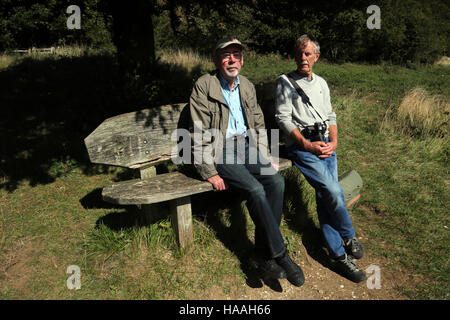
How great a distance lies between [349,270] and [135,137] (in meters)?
2.33

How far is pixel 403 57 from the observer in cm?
1773

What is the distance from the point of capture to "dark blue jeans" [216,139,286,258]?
2.83m

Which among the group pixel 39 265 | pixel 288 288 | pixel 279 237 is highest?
pixel 279 237

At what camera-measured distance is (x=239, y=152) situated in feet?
10.7

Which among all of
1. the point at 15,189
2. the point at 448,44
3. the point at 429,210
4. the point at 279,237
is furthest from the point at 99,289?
the point at 448,44

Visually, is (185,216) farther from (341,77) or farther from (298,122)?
(341,77)

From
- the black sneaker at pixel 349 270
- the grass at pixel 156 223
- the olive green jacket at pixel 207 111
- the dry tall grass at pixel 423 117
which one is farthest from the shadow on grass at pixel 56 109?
the dry tall grass at pixel 423 117

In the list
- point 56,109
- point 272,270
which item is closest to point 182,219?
point 272,270

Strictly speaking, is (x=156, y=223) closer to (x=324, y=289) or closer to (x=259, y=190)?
(x=259, y=190)

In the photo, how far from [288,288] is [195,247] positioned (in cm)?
91

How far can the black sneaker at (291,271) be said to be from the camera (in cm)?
284

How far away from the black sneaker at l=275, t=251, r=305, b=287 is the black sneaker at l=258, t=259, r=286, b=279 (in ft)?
0.19

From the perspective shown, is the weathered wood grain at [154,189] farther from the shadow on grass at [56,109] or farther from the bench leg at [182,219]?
the shadow on grass at [56,109]

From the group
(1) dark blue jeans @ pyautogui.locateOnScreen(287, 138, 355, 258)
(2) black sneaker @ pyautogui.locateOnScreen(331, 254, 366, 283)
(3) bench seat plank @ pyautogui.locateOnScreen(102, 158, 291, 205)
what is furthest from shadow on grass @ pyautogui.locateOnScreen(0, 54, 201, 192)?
(2) black sneaker @ pyautogui.locateOnScreen(331, 254, 366, 283)
